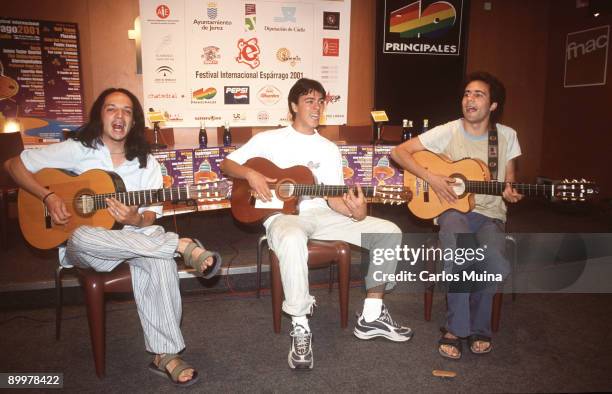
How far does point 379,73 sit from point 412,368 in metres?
3.91

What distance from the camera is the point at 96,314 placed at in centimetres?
221

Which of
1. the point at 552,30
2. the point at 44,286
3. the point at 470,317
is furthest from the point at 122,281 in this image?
the point at 552,30

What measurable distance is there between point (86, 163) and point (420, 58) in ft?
14.1

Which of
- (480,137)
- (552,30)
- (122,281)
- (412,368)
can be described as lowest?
(412,368)

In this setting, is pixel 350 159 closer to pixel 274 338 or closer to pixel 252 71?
pixel 252 71

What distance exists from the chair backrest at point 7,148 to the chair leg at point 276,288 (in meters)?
2.89

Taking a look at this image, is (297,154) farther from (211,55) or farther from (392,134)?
(211,55)

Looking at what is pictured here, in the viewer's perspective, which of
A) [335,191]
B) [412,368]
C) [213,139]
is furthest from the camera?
[213,139]

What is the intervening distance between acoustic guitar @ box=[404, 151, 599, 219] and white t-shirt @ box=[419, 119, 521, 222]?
58mm

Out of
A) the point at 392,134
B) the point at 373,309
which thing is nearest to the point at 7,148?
the point at 373,309

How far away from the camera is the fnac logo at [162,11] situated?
15.3 feet

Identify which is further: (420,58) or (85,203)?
(420,58)

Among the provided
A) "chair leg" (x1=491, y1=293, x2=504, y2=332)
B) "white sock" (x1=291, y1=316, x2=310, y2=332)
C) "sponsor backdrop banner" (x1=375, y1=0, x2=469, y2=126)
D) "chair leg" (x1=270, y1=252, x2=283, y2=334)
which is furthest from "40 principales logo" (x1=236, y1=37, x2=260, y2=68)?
"chair leg" (x1=491, y1=293, x2=504, y2=332)

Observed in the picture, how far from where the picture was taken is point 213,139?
16.7 feet
